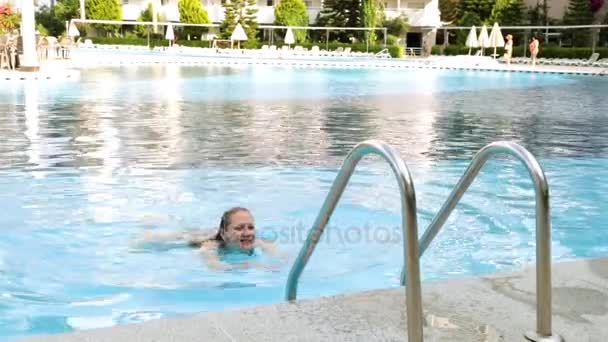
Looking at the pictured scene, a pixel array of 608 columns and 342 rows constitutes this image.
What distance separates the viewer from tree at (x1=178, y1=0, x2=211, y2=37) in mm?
55500

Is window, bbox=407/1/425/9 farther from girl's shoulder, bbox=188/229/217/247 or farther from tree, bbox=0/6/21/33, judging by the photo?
girl's shoulder, bbox=188/229/217/247

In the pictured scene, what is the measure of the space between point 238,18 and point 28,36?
106ft

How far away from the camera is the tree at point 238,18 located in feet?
174

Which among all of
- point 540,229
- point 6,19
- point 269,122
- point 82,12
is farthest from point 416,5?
point 540,229

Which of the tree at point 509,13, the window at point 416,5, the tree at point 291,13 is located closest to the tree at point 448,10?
the window at point 416,5

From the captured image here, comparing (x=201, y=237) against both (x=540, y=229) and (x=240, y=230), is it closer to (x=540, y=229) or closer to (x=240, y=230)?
(x=240, y=230)

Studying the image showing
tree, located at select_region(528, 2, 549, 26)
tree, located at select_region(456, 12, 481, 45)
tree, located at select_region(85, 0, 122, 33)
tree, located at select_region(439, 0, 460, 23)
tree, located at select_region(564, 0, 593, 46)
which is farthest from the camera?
tree, located at select_region(85, 0, 122, 33)

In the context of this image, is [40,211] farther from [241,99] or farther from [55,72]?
[55,72]

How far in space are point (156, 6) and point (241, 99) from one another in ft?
134

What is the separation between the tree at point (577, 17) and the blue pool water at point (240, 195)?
28.1 meters

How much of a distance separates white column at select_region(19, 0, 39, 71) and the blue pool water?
6.26 meters

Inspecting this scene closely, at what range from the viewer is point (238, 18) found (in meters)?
53.4

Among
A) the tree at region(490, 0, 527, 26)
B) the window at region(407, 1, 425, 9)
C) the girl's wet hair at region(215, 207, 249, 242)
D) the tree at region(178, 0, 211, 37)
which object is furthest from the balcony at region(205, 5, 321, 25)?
the girl's wet hair at region(215, 207, 249, 242)

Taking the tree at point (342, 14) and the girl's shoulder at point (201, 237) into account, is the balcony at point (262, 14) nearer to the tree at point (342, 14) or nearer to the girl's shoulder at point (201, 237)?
the tree at point (342, 14)
